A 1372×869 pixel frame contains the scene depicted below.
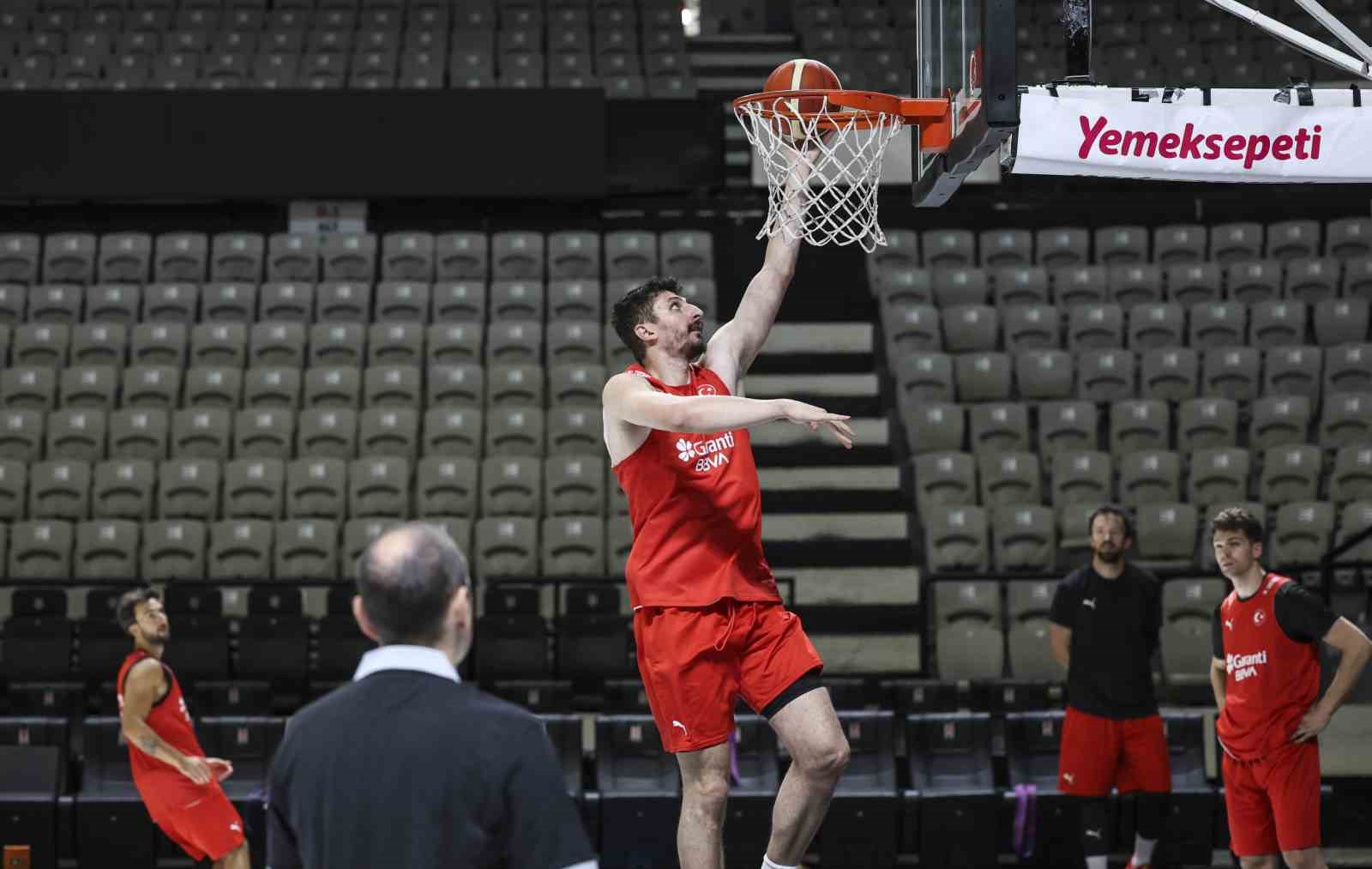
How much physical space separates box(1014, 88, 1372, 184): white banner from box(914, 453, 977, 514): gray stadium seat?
574 cm

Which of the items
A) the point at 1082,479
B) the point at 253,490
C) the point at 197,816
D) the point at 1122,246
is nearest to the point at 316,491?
the point at 253,490

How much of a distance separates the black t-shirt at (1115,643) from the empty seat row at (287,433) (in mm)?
5110

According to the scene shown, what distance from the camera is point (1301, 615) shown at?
668cm

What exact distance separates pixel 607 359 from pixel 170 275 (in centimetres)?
453

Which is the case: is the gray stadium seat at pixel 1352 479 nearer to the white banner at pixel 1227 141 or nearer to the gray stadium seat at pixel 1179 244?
the gray stadium seat at pixel 1179 244

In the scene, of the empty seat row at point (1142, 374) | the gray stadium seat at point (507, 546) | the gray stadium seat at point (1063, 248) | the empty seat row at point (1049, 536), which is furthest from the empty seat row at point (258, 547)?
the gray stadium seat at point (1063, 248)

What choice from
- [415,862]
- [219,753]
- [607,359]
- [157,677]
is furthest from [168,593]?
[415,862]

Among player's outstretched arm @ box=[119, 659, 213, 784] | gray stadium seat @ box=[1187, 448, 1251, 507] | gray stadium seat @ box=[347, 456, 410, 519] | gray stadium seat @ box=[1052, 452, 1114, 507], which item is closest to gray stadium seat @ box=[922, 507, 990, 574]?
gray stadium seat @ box=[1052, 452, 1114, 507]

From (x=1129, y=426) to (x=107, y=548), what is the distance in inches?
300

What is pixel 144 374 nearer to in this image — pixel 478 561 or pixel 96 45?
pixel 478 561

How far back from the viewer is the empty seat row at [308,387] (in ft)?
42.1

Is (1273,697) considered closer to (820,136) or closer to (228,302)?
(820,136)

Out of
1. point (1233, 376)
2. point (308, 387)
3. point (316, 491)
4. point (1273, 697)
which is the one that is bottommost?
point (1273, 697)

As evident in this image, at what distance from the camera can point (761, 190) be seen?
1697 cm
